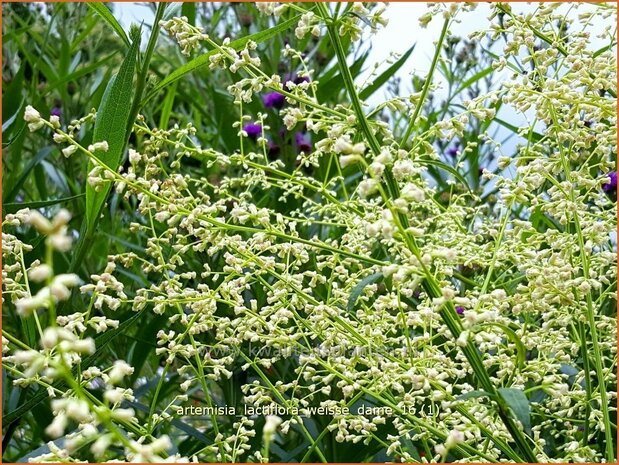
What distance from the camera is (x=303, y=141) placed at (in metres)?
1.93

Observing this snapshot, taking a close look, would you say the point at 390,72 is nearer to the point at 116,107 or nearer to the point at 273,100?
the point at 273,100

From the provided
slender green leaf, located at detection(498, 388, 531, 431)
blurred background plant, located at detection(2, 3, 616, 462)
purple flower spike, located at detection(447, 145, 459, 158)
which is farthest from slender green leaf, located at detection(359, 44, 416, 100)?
slender green leaf, located at detection(498, 388, 531, 431)

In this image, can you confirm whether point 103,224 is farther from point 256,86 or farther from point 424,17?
point 424,17

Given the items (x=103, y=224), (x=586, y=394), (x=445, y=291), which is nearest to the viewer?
(x=445, y=291)

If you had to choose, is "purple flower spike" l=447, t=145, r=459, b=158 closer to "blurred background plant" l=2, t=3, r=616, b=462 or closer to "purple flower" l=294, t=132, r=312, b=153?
"blurred background plant" l=2, t=3, r=616, b=462

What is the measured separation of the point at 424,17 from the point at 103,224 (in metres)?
1.21

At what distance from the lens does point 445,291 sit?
0.60 metres

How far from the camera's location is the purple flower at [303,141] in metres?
1.91

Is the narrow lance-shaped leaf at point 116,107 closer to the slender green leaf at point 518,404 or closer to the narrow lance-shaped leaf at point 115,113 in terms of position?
the narrow lance-shaped leaf at point 115,113

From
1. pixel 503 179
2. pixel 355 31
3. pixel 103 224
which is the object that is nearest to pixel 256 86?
pixel 355 31

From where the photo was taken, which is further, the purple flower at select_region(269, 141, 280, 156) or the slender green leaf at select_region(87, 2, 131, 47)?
the purple flower at select_region(269, 141, 280, 156)

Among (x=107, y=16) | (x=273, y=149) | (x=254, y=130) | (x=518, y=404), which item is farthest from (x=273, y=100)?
(x=518, y=404)

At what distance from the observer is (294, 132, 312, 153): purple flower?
1913mm

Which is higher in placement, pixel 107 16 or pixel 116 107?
pixel 107 16
